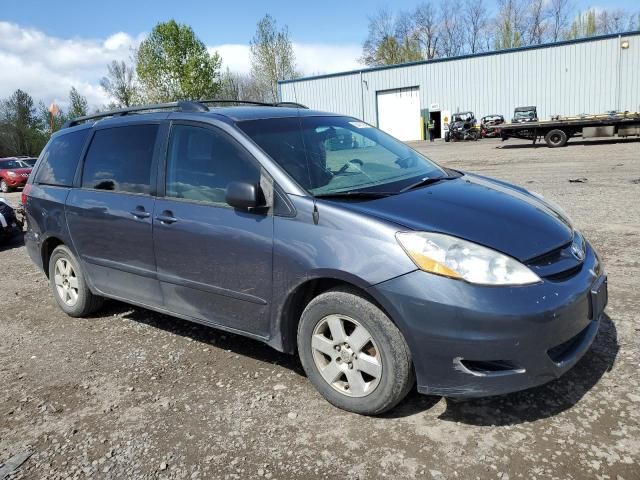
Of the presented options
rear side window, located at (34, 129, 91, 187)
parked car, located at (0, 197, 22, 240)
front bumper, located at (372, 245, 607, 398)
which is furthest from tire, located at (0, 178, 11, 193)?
front bumper, located at (372, 245, 607, 398)

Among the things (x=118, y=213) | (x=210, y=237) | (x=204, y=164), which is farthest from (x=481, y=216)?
(x=118, y=213)

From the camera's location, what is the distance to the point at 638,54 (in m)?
34.0

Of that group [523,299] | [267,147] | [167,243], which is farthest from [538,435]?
[167,243]

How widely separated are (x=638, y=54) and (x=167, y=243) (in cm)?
3880

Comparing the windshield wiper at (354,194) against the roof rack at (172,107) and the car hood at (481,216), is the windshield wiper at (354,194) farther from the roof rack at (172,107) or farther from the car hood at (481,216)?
the roof rack at (172,107)

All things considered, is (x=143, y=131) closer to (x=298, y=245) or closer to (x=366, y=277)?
(x=298, y=245)

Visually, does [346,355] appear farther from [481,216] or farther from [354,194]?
[481,216]

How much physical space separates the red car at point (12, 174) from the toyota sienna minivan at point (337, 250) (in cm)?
2045

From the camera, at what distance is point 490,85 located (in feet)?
127

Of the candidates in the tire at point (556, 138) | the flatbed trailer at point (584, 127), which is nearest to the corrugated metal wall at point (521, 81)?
the flatbed trailer at point (584, 127)

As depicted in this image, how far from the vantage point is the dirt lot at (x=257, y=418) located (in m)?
2.60

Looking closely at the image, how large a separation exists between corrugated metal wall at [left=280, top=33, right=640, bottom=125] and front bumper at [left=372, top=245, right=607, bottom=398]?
3828 centimetres

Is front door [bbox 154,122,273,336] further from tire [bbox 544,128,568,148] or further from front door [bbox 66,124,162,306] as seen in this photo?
tire [bbox 544,128,568,148]

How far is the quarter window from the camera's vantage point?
344cm
